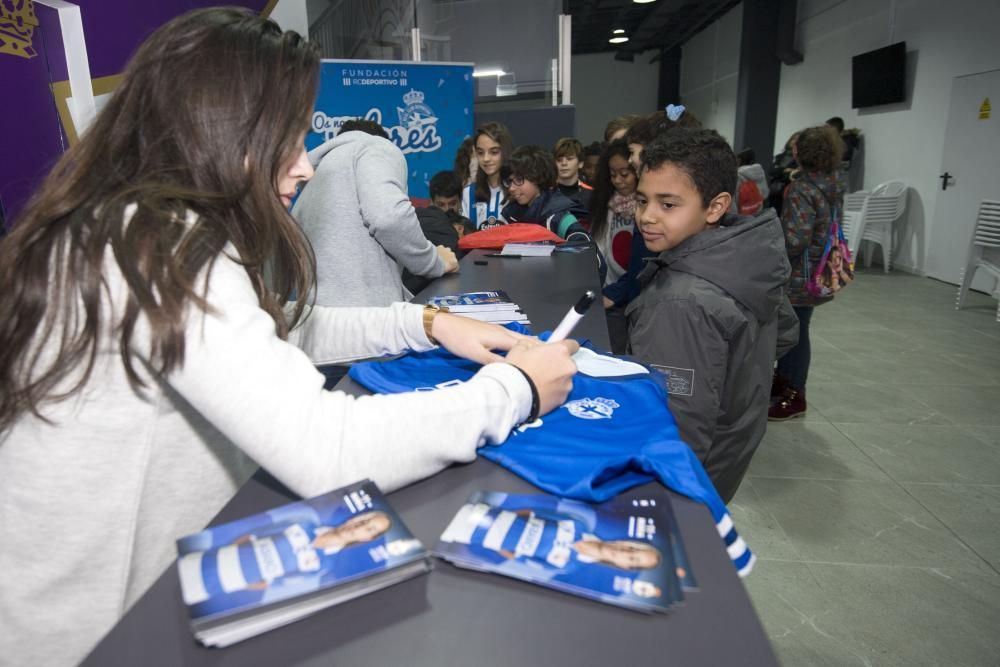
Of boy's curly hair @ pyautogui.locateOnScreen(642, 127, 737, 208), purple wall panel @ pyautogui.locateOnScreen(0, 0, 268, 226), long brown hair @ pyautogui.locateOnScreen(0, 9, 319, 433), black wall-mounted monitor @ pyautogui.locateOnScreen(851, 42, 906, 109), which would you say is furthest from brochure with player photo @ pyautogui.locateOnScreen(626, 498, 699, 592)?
black wall-mounted monitor @ pyautogui.locateOnScreen(851, 42, 906, 109)

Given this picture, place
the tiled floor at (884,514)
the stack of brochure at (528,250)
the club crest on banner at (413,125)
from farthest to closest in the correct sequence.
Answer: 1. the club crest on banner at (413,125)
2. the stack of brochure at (528,250)
3. the tiled floor at (884,514)

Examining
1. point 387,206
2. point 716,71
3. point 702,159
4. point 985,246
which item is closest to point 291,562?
point 702,159

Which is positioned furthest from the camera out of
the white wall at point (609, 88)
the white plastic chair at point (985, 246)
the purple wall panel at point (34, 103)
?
the white wall at point (609, 88)

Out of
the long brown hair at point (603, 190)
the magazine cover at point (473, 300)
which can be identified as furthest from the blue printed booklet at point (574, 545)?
the long brown hair at point (603, 190)

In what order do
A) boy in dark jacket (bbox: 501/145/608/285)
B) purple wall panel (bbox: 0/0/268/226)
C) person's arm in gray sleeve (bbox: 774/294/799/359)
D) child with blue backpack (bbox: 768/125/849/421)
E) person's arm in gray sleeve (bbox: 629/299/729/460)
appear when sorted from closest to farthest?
person's arm in gray sleeve (bbox: 629/299/729/460)
person's arm in gray sleeve (bbox: 774/294/799/359)
purple wall panel (bbox: 0/0/268/226)
child with blue backpack (bbox: 768/125/849/421)
boy in dark jacket (bbox: 501/145/608/285)

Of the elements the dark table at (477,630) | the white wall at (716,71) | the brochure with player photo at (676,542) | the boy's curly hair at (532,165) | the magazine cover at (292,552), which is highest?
the white wall at (716,71)

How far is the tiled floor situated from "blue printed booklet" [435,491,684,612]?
135 cm

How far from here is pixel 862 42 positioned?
25.5 ft

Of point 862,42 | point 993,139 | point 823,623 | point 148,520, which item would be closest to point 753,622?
point 148,520

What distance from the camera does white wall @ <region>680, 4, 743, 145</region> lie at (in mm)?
12266

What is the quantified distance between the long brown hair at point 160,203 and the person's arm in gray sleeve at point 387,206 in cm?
120

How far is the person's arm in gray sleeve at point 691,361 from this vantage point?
1.41m

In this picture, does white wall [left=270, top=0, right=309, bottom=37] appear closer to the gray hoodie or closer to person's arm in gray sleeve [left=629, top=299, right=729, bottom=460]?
the gray hoodie

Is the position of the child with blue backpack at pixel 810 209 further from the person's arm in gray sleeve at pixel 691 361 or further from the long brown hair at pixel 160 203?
the long brown hair at pixel 160 203
